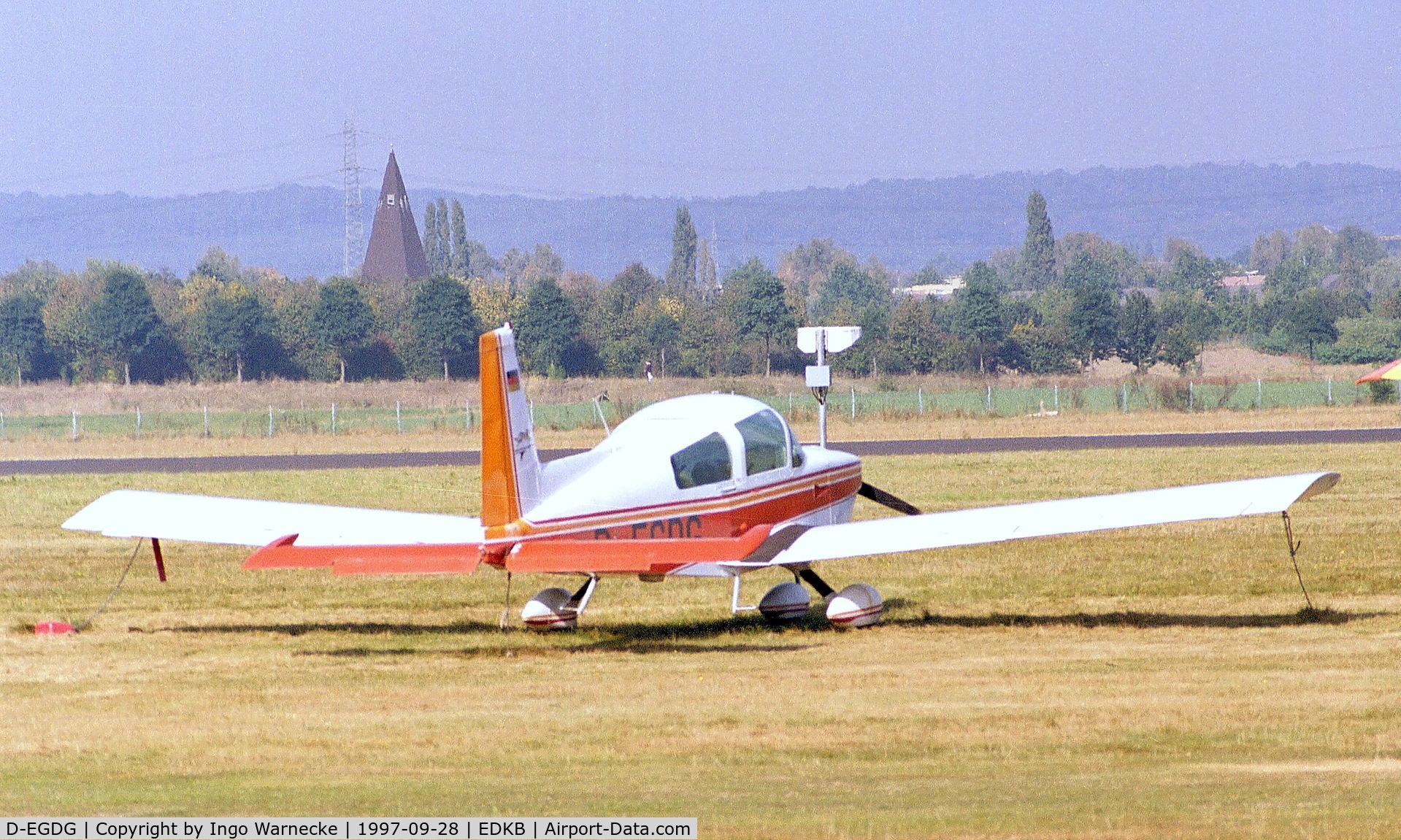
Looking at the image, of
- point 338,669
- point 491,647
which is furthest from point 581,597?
point 338,669

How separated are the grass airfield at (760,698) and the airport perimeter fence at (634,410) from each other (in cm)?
2871

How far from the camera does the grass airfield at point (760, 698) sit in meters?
7.51

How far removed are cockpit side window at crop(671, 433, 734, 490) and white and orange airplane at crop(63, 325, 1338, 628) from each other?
1 centimetres

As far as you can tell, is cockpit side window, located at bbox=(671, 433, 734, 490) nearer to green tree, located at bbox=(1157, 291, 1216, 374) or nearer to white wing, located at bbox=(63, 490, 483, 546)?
white wing, located at bbox=(63, 490, 483, 546)

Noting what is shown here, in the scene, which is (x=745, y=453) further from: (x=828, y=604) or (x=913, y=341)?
(x=913, y=341)

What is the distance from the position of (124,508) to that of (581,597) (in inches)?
165

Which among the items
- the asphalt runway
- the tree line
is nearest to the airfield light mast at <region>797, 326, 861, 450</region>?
the asphalt runway

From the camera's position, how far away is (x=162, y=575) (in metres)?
14.3

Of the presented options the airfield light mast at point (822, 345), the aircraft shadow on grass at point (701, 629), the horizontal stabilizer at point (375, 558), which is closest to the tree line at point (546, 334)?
the airfield light mast at point (822, 345)

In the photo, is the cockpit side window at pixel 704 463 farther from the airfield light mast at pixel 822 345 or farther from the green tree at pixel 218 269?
the green tree at pixel 218 269

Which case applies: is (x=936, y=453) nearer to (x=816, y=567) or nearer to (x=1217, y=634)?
(x=816, y=567)

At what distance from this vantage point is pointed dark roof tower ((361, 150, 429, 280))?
181 m

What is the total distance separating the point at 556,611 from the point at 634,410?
33.8m

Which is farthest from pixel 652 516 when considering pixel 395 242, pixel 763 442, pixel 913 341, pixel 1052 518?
pixel 395 242
